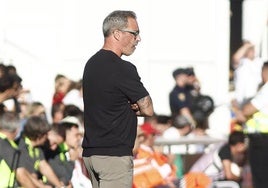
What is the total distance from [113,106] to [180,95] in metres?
8.52

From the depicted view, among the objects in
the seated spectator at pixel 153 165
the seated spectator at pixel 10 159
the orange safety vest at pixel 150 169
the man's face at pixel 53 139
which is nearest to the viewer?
the seated spectator at pixel 10 159

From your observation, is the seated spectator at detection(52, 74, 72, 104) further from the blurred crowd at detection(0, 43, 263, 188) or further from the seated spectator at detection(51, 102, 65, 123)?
the seated spectator at detection(51, 102, 65, 123)

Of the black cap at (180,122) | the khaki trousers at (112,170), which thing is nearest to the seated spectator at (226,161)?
the black cap at (180,122)

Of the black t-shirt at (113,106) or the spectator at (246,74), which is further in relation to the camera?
the spectator at (246,74)

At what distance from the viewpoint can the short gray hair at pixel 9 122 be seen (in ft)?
33.7

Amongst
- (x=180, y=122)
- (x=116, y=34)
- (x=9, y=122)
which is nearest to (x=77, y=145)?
(x=9, y=122)

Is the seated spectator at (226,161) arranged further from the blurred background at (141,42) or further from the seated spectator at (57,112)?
the blurred background at (141,42)

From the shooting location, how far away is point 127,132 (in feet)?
24.3

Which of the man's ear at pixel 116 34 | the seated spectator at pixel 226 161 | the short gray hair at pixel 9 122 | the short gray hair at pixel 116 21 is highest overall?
the short gray hair at pixel 116 21

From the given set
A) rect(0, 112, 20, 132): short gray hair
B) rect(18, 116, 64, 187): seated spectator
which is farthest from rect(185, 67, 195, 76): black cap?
rect(0, 112, 20, 132): short gray hair

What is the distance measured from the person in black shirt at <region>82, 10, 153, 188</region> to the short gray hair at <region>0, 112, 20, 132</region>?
9.33 ft

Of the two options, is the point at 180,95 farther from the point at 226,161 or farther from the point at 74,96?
the point at 226,161

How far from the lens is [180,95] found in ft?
52.1

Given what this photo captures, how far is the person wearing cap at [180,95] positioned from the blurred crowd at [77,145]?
0.02m
